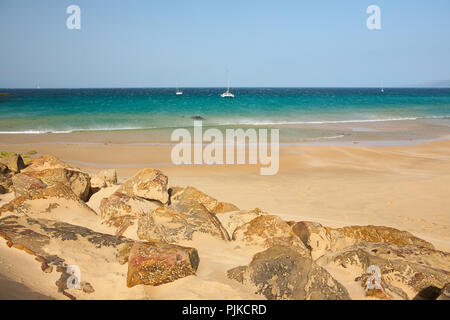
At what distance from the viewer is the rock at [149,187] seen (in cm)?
605

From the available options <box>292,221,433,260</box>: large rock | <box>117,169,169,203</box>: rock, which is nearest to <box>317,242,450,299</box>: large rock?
<box>292,221,433,260</box>: large rock

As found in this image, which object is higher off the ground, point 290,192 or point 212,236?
point 212,236

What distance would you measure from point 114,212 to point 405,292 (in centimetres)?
372

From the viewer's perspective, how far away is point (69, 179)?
20.7 feet

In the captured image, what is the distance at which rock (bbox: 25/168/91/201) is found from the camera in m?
6.26

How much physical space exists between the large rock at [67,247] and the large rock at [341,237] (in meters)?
2.29

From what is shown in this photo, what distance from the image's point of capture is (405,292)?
3.55 m

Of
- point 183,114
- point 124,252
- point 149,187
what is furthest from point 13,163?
point 183,114

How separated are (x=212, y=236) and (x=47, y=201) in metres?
2.40

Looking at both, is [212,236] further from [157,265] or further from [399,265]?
[399,265]

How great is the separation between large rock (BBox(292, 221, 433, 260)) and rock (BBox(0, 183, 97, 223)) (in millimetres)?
3075

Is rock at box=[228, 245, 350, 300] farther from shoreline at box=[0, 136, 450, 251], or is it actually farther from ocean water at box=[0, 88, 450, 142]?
ocean water at box=[0, 88, 450, 142]

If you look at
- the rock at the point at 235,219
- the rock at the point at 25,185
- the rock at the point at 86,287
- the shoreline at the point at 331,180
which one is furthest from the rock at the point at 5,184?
the rock at the point at 86,287

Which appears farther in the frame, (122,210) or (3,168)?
(3,168)
